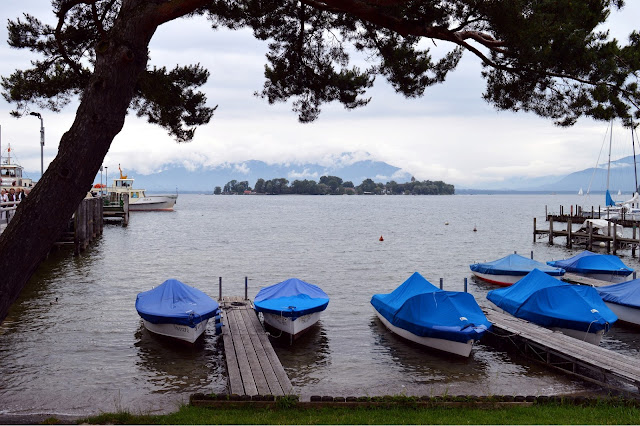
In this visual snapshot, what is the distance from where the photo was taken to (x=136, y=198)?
111625 mm

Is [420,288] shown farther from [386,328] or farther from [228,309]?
[228,309]

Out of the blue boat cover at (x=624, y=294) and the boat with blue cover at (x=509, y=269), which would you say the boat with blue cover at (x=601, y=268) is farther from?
the blue boat cover at (x=624, y=294)

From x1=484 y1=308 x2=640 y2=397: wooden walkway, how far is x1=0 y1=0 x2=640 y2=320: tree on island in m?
6.85

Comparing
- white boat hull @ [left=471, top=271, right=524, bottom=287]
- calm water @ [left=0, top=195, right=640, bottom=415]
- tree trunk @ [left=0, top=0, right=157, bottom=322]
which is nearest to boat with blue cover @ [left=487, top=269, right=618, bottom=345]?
calm water @ [left=0, top=195, right=640, bottom=415]

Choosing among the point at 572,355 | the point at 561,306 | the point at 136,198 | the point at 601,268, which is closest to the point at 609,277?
the point at 601,268

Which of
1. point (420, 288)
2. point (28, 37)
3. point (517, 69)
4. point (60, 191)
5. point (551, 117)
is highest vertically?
point (28, 37)

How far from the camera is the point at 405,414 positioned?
11.5 metres

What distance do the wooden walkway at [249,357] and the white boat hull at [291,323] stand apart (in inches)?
23.6

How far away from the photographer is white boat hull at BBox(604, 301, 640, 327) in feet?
70.7

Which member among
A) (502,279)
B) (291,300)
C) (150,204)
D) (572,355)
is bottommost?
(502,279)

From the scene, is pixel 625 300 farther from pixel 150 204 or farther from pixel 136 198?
pixel 150 204

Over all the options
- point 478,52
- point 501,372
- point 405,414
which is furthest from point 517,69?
point 501,372

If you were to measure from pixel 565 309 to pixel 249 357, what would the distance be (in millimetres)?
11328

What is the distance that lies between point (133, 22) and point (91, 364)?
41.4 feet
